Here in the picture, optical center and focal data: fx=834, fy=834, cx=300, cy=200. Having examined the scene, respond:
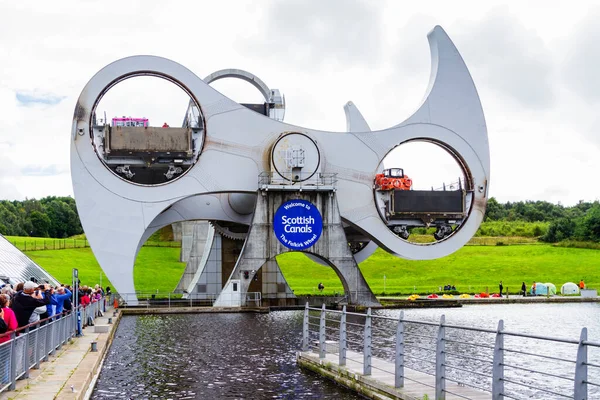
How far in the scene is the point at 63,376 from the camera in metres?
15.6

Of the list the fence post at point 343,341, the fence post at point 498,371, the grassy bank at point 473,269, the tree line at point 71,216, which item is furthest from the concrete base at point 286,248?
the tree line at point 71,216

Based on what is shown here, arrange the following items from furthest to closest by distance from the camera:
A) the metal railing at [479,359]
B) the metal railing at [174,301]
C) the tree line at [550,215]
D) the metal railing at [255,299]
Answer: the tree line at [550,215] → the metal railing at [255,299] → the metal railing at [174,301] → the metal railing at [479,359]

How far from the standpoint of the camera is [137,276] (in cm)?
7912

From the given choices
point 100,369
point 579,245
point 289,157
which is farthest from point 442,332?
point 579,245

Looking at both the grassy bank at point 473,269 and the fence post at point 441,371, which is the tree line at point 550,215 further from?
the fence post at point 441,371

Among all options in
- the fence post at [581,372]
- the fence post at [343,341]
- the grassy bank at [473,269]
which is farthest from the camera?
the grassy bank at [473,269]

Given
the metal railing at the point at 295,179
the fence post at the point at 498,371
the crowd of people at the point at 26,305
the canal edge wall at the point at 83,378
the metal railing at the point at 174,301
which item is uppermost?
the metal railing at the point at 295,179

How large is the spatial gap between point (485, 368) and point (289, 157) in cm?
2735

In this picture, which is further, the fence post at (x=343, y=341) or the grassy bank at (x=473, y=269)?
the grassy bank at (x=473, y=269)

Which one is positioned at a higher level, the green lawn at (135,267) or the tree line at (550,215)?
the tree line at (550,215)

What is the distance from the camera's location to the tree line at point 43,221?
117 metres

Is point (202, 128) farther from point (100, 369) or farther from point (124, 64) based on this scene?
point (100, 369)

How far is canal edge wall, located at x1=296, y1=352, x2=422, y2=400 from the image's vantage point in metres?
13.6

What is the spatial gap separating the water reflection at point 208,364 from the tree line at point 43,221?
3464 inches
